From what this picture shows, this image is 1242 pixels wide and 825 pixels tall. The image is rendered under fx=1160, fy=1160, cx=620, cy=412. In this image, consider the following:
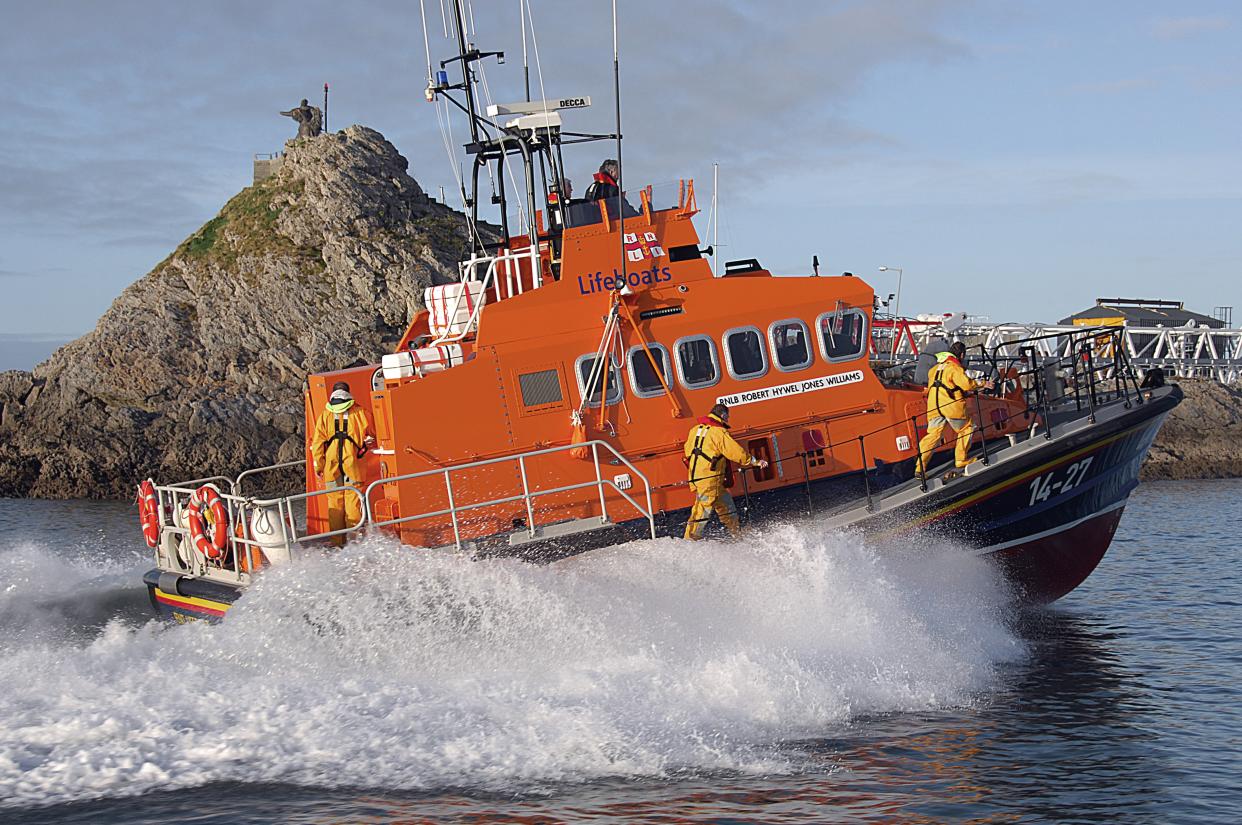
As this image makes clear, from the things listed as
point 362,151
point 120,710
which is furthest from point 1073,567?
point 362,151

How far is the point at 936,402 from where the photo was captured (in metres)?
9.24

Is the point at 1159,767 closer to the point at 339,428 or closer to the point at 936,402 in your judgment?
the point at 936,402

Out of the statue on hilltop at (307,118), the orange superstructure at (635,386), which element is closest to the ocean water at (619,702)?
the orange superstructure at (635,386)

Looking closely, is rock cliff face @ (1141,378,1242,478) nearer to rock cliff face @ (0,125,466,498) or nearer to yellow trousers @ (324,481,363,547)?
rock cliff face @ (0,125,466,498)

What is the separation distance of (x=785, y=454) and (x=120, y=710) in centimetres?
514

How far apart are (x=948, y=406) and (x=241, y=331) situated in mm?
27652

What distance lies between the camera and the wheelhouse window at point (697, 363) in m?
9.25

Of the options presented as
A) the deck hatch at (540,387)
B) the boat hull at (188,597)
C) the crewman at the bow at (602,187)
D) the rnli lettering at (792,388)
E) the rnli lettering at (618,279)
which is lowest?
the boat hull at (188,597)

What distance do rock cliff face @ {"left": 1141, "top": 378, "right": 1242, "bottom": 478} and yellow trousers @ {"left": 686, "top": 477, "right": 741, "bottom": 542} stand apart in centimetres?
2108

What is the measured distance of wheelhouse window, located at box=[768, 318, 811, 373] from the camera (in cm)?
934

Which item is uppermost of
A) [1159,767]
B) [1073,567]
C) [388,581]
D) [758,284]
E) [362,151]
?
[362,151]

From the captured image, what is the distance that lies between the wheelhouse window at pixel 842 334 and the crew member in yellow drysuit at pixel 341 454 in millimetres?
3767

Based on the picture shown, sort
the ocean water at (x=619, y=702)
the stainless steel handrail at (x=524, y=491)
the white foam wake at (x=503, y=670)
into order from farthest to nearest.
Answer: the stainless steel handrail at (x=524, y=491), the white foam wake at (x=503, y=670), the ocean water at (x=619, y=702)

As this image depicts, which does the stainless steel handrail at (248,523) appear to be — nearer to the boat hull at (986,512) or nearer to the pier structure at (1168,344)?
the boat hull at (986,512)
